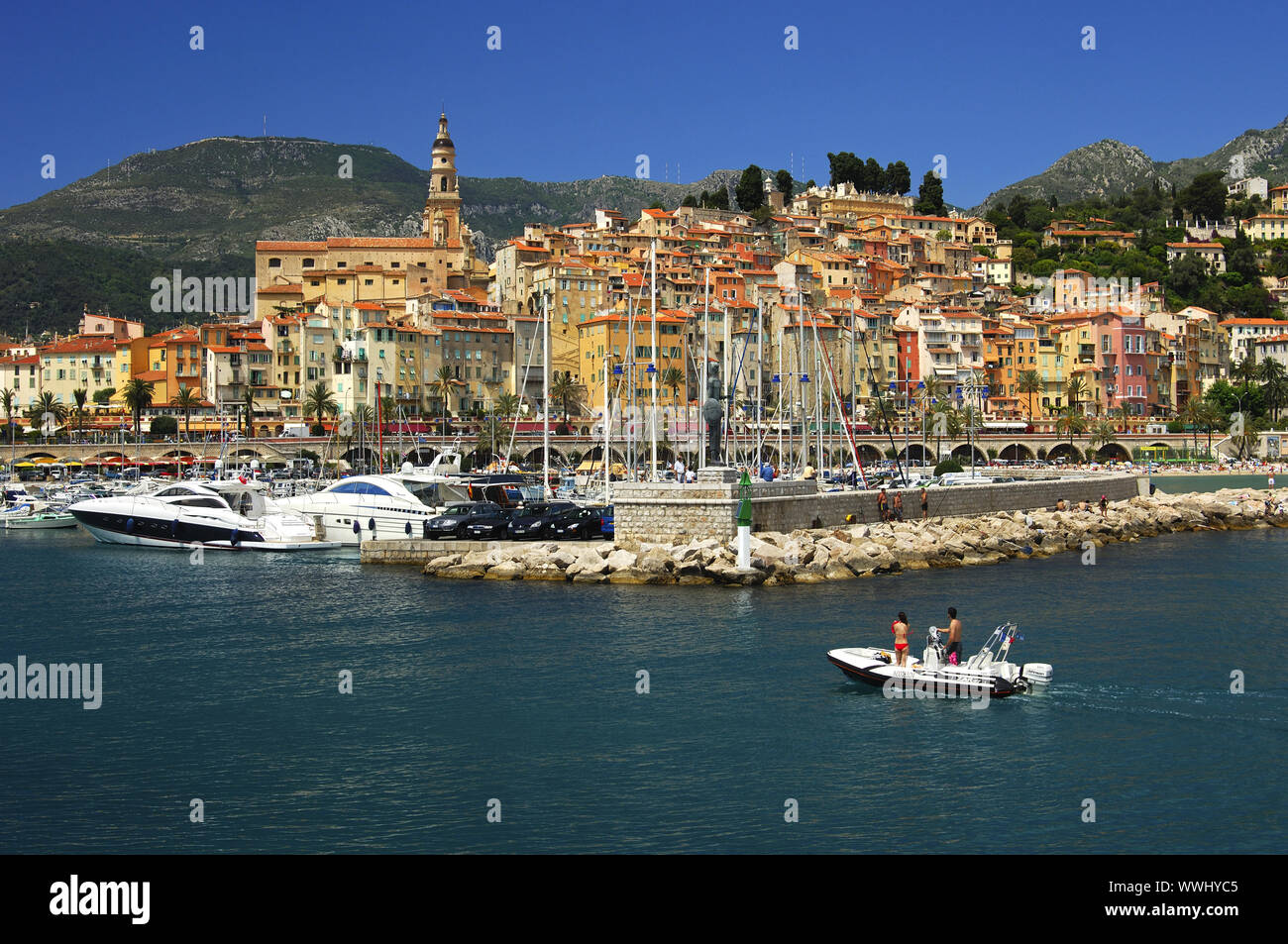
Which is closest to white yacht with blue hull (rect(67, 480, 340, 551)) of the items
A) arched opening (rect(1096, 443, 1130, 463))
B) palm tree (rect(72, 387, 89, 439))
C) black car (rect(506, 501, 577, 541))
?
black car (rect(506, 501, 577, 541))

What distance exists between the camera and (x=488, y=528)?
40719mm

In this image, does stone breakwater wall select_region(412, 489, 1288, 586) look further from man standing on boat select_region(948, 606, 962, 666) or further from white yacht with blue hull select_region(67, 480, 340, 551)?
man standing on boat select_region(948, 606, 962, 666)

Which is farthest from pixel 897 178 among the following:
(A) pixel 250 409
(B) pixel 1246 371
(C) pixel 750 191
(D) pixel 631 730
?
(D) pixel 631 730

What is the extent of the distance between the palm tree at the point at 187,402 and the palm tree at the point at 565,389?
88.5 ft

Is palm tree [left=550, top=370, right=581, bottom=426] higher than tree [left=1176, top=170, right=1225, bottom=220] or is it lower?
lower

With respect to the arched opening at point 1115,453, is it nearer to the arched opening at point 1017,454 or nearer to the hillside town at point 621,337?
the hillside town at point 621,337

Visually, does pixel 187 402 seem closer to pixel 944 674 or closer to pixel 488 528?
pixel 488 528

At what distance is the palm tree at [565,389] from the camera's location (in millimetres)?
Result: 97250

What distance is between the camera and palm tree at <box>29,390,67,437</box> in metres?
94.9

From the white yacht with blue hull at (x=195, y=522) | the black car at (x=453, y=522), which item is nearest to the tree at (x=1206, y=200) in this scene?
the black car at (x=453, y=522)

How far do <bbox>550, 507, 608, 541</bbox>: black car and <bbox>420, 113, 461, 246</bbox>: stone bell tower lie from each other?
81678 mm

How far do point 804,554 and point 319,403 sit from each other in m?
63.7

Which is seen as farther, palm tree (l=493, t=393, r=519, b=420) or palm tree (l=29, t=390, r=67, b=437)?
palm tree (l=493, t=393, r=519, b=420)

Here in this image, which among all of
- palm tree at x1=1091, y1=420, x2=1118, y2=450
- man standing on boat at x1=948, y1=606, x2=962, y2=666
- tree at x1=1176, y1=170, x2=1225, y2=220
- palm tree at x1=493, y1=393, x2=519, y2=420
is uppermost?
tree at x1=1176, y1=170, x2=1225, y2=220
